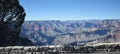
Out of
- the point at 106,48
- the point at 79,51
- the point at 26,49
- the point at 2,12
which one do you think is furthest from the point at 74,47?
the point at 2,12

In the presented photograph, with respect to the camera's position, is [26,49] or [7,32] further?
[7,32]

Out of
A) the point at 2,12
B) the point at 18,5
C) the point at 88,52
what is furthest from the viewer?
the point at 18,5

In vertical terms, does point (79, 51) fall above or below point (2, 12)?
above

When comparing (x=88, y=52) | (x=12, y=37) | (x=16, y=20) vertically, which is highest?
(x=88, y=52)

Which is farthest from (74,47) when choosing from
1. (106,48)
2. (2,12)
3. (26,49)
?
(2,12)

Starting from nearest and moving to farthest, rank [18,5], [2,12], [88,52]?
[88,52] < [2,12] < [18,5]

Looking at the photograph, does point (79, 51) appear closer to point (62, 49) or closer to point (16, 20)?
point (62, 49)

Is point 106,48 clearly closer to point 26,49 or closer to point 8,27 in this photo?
point 26,49
